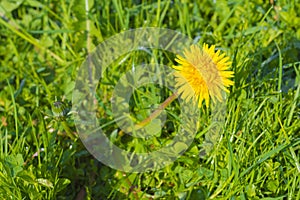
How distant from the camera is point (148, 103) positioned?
189 centimetres

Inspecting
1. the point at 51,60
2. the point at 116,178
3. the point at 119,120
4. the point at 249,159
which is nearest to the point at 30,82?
the point at 51,60

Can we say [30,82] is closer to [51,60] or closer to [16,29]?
[51,60]

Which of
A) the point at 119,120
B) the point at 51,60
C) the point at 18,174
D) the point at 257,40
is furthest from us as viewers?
the point at 51,60

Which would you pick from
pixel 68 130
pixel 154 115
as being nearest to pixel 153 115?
pixel 154 115

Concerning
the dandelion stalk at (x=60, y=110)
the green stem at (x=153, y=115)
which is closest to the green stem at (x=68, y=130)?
the dandelion stalk at (x=60, y=110)

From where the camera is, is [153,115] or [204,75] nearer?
[204,75]

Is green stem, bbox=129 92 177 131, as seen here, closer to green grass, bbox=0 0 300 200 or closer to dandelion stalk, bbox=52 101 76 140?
green grass, bbox=0 0 300 200

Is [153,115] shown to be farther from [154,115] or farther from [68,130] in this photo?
[68,130]

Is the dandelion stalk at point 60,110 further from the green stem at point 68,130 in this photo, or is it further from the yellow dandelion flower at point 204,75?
the yellow dandelion flower at point 204,75

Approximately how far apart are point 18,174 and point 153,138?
480 mm

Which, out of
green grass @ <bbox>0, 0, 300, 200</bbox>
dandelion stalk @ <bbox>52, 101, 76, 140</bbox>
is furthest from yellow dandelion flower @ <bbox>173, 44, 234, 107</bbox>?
dandelion stalk @ <bbox>52, 101, 76, 140</bbox>

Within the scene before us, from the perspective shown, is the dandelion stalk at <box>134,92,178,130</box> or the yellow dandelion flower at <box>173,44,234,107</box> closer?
the yellow dandelion flower at <box>173,44,234,107</box>

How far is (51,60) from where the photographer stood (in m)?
2.24

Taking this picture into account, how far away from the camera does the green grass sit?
168cm
